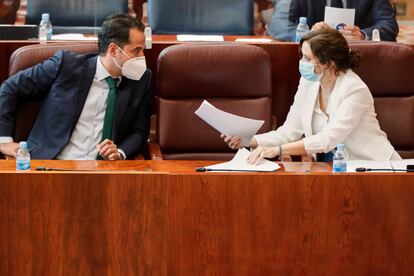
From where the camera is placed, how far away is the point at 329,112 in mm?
3523

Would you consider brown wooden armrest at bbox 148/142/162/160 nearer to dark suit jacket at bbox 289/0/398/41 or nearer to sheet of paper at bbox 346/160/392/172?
sheet of paper at bbox 346/160/392/172

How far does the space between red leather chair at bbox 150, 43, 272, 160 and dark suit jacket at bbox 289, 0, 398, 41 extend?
895 millimetres

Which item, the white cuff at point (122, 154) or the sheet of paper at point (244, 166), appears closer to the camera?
the sheet of paper at point (244, 166)

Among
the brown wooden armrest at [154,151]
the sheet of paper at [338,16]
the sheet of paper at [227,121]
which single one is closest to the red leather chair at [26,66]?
the brown wooden armrest at [154,151]

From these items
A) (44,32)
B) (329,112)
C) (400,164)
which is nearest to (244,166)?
(400,164)

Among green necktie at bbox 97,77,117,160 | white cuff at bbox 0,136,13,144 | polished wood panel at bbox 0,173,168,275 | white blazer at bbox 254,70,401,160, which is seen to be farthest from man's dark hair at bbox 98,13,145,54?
polished wood panel at bbox 0,173,168,275

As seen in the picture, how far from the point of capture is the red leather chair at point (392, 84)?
3.77 meters

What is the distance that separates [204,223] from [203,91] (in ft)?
3.44

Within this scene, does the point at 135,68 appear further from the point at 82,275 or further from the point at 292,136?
the point at 82,275

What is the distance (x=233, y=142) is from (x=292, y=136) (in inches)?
11.9

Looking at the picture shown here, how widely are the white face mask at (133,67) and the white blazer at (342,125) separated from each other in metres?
0.51

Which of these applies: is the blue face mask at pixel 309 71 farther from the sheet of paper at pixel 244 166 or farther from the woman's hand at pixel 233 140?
the sheet of paper at pixel 244 166

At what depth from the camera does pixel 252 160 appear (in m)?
3.06

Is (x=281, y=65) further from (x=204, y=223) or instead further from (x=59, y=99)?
(x=204, y=223)
